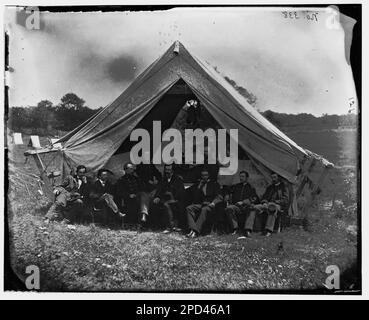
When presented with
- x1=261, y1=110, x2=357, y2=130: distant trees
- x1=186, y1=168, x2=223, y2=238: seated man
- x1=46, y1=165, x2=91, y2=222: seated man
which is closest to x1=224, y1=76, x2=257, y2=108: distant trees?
x1=261, y1=110, x2=357, y2=130: distant trees

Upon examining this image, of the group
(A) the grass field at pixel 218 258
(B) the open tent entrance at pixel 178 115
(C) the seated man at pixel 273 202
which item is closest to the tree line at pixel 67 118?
(A) the grass field at pixel 218 258

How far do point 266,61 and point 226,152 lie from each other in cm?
113

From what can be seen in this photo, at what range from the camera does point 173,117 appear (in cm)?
629

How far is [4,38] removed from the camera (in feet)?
21.0

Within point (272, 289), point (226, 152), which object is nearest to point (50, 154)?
point (226, 152)

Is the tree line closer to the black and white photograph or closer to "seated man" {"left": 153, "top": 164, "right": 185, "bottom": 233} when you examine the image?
the black and white photograph

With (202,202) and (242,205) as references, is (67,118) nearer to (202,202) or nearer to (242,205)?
(202,202)

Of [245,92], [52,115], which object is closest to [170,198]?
[245,92]

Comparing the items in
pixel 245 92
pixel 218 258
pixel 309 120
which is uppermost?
pixel 245 92

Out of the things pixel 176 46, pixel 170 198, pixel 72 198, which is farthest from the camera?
pixel 72 198

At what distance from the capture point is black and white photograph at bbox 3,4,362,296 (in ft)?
20.3

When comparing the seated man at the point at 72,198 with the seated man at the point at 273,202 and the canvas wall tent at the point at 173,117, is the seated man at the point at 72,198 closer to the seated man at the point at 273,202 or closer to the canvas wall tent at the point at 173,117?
the canvas wall tent at the point at 173,117

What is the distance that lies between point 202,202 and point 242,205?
46cm

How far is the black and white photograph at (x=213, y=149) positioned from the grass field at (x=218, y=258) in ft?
0.04
